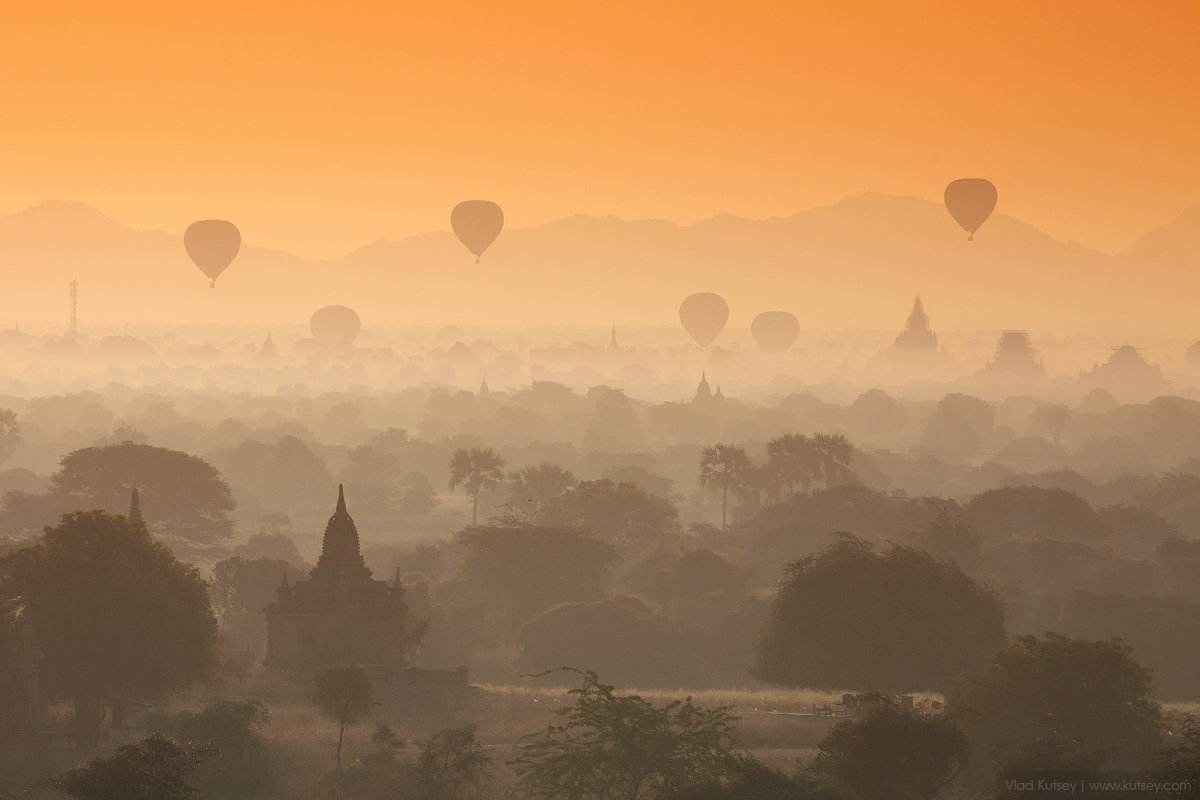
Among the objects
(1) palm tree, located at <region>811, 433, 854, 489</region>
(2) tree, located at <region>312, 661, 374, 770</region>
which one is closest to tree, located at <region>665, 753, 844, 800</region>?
(2) tree, located at <region>312, 661, 374, 770</region>

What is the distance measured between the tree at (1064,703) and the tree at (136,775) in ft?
69.7

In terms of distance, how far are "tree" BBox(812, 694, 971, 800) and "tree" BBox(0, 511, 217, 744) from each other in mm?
23394

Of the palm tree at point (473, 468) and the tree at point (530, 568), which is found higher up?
the palm tree at point (473, 468)

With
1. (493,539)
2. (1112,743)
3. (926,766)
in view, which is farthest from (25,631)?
(493,539)

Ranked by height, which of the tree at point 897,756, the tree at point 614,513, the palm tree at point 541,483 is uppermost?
the palm tree at point 541,483

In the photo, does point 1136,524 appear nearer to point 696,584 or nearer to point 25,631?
point 696,584

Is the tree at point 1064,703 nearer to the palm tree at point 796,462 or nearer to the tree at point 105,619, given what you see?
the tree at point 105,619

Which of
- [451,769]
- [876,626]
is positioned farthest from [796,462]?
[451,769]

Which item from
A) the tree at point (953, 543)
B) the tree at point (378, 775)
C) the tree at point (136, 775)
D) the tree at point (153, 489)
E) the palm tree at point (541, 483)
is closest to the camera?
the tree at point (136, 775)

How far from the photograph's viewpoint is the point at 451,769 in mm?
52406

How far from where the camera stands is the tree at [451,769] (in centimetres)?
5203

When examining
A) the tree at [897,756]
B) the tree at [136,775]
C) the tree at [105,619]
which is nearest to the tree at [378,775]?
the tree at [136,775]

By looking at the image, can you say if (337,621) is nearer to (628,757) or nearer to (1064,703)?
(628,757)

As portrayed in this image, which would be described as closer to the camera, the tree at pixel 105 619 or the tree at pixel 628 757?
the tree at pixel 628 757
